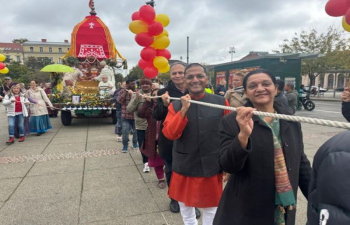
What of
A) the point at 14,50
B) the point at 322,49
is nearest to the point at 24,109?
the point at 322,49

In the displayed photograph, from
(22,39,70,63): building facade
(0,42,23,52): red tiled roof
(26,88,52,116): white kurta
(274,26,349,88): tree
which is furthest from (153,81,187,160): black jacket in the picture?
(0,42,23,52): red tiled roof

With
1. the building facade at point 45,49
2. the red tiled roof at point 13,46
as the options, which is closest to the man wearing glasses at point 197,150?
the building facade at point 45,49

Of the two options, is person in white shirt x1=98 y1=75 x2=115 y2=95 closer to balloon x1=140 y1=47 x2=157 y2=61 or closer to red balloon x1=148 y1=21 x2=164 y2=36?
balloon x1=140 y1=47 x2=157 y2=61

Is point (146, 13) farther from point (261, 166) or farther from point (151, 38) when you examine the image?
point (261, 166)

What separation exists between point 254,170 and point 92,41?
11264 millimetres

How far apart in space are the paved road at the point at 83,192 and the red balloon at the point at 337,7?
2465mm

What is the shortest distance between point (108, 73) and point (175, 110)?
943cm

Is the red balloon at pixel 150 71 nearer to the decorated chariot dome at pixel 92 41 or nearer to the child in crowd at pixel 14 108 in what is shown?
the child in crowd at pixel 14 108

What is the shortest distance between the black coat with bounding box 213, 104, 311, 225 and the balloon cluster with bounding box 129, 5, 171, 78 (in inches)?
86.7

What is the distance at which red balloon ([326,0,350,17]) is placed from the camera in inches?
120

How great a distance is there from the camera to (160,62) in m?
3.62

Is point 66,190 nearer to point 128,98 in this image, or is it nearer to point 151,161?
point 151,161

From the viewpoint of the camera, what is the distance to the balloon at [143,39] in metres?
3.49

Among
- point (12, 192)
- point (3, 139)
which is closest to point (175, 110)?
point (12, 192)
